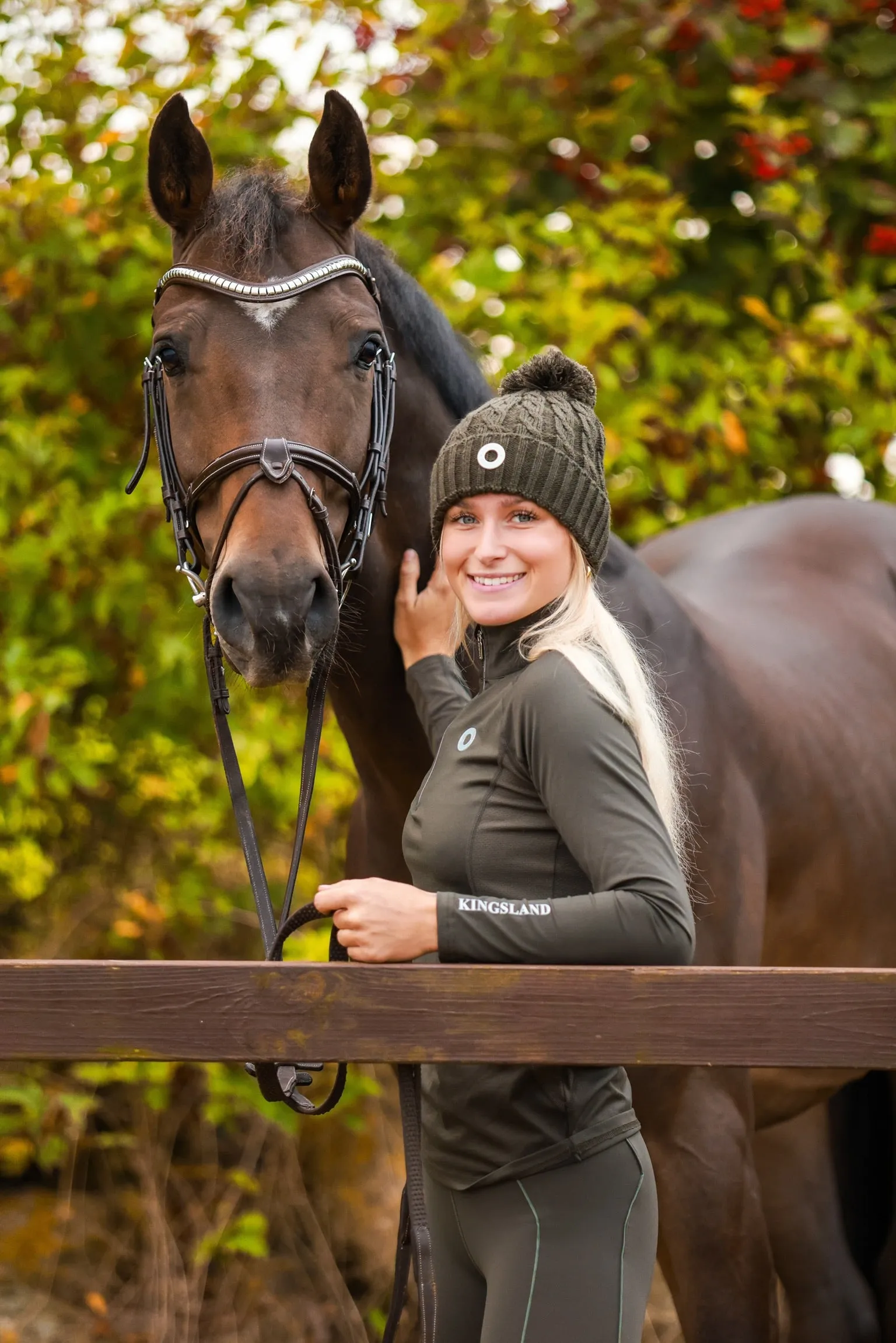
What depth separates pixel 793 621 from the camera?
10.3ft

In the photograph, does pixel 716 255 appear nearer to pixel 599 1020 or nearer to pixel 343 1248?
pixel 343 1248

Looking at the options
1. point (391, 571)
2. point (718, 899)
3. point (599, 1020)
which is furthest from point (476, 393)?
point (599, 1020)

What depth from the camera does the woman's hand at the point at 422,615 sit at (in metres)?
2.12

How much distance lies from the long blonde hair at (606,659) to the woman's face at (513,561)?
0.02 metres

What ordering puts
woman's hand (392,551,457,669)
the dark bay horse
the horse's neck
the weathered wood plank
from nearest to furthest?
the weathered wood plank → the dark bay horse → woman's hand (392,551,457,669) → the horse's neck

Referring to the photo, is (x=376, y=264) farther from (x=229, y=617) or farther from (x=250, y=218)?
(x=229, y=617)

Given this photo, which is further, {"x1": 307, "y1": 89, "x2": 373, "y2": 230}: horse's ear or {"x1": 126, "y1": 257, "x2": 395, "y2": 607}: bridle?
{"x1": 307, "y1": 89, "x2": 373, "y2": 230}: horse's ear

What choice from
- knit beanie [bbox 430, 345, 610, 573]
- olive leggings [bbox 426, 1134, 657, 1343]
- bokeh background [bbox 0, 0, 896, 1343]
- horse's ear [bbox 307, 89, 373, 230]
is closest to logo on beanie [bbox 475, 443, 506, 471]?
knit beanie [bbox 430, 345, 610, 573]

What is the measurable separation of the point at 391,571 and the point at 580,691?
771 millimetres

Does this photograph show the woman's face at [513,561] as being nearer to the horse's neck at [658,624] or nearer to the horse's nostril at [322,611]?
the horse's nostril at [322,611]

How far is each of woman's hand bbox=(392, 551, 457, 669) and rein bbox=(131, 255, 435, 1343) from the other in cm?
14

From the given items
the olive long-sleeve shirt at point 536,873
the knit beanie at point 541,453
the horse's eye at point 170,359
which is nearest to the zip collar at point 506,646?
the olive long-sleeve shirt at point 536,873

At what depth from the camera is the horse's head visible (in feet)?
5.61

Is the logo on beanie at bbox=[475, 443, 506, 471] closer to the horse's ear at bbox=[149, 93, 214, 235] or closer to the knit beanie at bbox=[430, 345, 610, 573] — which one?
the knit beanie at bbox=[430, 345, 610, 573]
